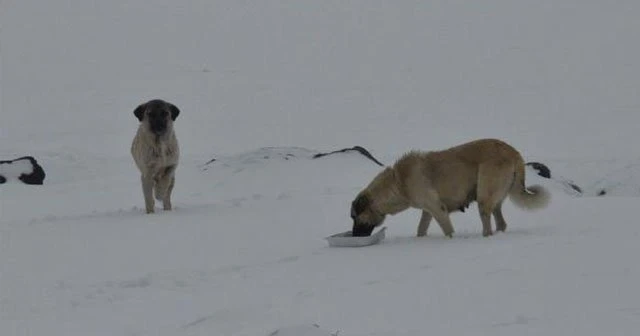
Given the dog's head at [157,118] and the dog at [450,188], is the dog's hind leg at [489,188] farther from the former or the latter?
the dog's head at [157,118]

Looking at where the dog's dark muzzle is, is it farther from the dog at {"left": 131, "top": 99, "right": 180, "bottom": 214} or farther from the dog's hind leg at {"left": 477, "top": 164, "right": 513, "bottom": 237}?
the dog at {"left": 131, "top": 99, "right": 180, "bottom": 214}

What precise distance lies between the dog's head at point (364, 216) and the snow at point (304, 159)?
0.45 meters

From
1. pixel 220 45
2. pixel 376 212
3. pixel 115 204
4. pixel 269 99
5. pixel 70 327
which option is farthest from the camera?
pixel 220 45

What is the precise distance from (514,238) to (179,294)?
3.10 meters

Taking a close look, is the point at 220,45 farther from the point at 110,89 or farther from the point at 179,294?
the point at 179,294

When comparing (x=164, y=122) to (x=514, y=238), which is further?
(x=164, y=122)

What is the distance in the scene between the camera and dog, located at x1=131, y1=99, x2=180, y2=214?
12.6m

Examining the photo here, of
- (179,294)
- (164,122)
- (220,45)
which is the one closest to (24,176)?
(164,122)

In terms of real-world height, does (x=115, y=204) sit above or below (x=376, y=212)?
below

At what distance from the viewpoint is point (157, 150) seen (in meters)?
12.6

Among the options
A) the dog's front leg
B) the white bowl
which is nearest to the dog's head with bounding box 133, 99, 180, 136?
the dog's front leg

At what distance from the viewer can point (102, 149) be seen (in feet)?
86.8

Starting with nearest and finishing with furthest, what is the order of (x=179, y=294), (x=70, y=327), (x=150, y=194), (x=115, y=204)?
(x=70, y=327) < (x=179, y=294) < (x=150, y=194) < (x=115, y=204)

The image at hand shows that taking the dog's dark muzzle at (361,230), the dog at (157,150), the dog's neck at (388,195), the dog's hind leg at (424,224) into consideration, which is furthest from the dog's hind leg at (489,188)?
the dog at (157,150)
